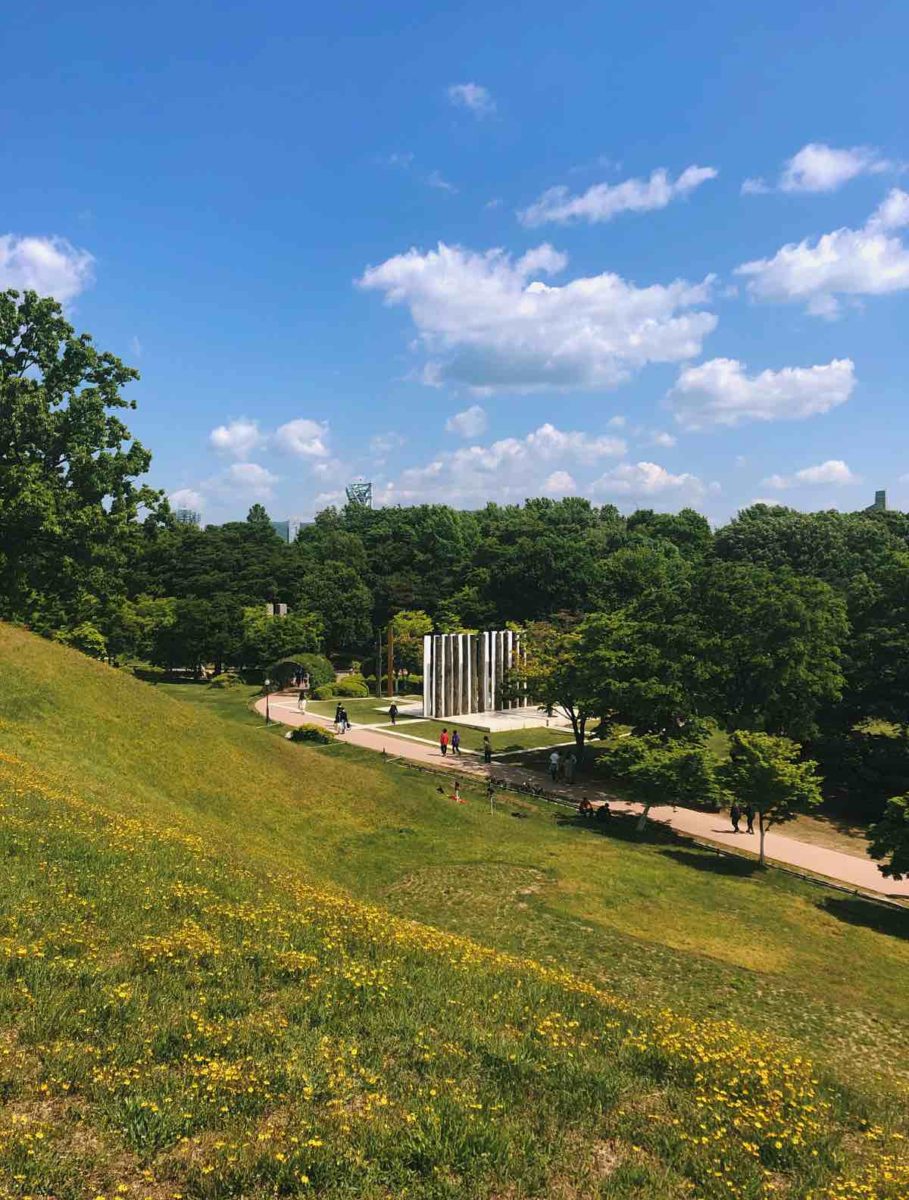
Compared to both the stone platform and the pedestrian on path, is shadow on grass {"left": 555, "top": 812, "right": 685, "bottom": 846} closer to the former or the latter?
the pedestrian on path

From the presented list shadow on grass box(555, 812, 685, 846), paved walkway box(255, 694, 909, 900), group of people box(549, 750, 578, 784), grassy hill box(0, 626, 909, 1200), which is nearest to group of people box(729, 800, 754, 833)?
paved walkway box(255, 694, 909, 900)

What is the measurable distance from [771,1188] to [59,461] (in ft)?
122

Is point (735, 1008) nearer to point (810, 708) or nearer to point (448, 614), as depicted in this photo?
point (810, 708)

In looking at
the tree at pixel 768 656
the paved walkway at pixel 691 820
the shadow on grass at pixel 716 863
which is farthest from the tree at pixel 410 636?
the shadow on grass at pixel 716 863

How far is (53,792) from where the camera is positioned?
15.8 m

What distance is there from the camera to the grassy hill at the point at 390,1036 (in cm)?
609

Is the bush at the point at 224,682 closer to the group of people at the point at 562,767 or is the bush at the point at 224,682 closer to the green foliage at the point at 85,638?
the green foliage at the point at 85,638

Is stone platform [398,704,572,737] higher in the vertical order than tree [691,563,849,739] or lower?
lower

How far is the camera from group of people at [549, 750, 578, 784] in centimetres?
3634

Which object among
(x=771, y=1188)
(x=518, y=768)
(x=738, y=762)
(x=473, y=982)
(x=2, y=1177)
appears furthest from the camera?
(x=518, y=768)

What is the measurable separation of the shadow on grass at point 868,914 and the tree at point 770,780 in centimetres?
311

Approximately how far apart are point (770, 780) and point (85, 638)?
51422mm

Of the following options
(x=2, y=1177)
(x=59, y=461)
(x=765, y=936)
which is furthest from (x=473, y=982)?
(x=59, y=461)

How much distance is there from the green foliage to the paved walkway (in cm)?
2017
